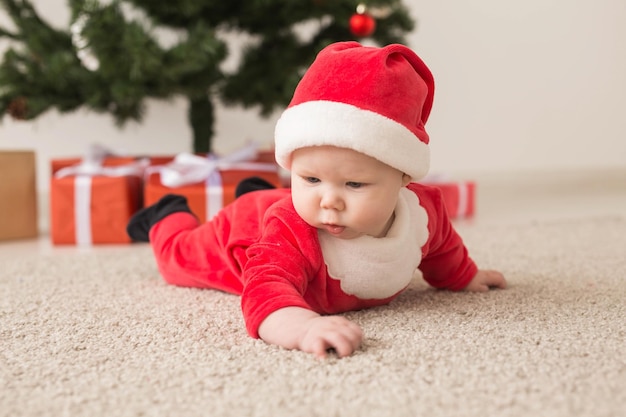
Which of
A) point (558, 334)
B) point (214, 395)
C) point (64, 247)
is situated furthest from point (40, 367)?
point (64, 247)

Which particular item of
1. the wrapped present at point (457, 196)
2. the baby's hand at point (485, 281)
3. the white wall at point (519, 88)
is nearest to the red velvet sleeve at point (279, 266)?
the baby's hand at point (485, 281)

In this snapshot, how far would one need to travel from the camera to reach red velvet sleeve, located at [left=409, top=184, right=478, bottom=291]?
94 centimetres

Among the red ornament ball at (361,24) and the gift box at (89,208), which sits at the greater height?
the red ornament ball at (361,24)

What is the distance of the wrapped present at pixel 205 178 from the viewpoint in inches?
62.2

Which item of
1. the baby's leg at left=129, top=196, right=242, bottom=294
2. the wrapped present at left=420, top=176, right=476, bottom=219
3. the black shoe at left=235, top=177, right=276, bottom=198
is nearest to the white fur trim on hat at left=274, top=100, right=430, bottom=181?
the baby's leg at left=129, top=196, right=242, bottom=294

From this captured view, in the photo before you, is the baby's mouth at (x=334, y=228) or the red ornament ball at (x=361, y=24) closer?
the baby's mouth at (x=334, y=228)

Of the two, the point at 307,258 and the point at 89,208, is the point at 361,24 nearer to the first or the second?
the point at 89,208

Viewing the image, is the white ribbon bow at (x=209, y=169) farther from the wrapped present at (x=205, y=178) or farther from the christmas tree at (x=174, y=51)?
the christmas tree at (x=174, y=51)

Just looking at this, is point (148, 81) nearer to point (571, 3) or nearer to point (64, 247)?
point (64, 247)

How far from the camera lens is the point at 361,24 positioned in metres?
1.71

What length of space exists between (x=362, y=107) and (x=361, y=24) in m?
1.03

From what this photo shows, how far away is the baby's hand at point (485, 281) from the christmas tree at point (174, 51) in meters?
0.82

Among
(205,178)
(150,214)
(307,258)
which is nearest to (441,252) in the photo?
(307,258)

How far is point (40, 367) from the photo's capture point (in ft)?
2.22
